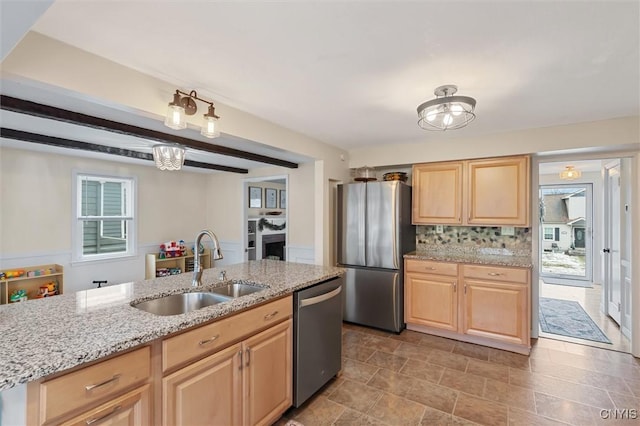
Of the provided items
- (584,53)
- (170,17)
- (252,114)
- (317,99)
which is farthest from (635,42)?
(252,114)

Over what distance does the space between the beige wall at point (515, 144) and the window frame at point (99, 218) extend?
367cm

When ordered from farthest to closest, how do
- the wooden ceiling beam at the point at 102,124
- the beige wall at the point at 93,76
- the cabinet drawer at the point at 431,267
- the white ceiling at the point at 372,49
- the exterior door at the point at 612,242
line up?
the exterior door at the point at 612,242, the cabinet drawer at the point at 431,267, the wooden ceiling beam at the point at 102,124, the beige wall at the point at 93,76, the white ceiling at the point at 372,49

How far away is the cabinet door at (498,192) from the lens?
3.18 metres

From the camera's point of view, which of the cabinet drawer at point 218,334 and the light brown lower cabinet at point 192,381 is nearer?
the light brown lower cabinet at point 192,381

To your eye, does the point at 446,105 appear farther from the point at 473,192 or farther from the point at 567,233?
the point at 567,233

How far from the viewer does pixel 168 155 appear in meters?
3.16

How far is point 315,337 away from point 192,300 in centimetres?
93

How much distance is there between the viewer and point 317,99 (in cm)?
240

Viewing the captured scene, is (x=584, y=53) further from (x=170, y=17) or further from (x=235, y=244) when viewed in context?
(x=235, y=244)

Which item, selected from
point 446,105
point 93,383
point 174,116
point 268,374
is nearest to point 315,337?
point 268,374

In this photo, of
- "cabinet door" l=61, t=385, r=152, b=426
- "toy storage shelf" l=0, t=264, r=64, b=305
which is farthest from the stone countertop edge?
"toy storage shelf" l=0, t=264, r=64, b=305

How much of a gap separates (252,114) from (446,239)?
2.88 m

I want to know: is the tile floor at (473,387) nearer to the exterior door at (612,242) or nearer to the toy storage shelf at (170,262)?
the exterior door at (612,242)

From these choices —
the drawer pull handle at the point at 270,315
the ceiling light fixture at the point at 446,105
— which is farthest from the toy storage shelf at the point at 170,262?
the ceiling light fixture at the point at 446,105
